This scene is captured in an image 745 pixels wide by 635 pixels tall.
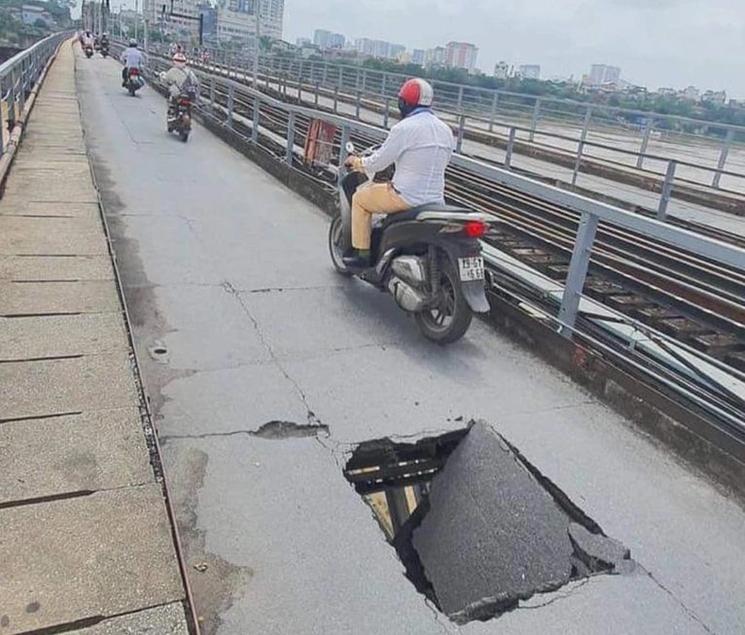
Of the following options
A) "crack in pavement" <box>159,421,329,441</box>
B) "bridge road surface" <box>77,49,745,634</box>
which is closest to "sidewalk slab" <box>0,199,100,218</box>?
"bridge road surface" <box>77,49,745,634</box>

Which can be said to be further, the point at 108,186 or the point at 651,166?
the point at 651,166

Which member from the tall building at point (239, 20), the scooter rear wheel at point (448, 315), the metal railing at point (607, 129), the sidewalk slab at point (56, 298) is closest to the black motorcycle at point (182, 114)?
the metal railing at point (607, 129)

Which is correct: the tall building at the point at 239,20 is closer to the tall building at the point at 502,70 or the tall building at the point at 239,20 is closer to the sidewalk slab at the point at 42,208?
the tall building at the point at 502,70

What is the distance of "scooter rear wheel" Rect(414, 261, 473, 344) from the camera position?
4230 mm

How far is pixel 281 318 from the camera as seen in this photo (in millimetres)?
4707

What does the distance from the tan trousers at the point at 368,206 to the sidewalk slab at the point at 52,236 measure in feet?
6.37

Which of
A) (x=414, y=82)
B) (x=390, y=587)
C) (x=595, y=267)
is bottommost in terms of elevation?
(x=390, y=587)

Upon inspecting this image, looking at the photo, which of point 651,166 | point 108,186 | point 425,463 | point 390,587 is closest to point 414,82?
point 425,463

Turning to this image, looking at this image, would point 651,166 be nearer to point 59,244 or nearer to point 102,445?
point 59,244

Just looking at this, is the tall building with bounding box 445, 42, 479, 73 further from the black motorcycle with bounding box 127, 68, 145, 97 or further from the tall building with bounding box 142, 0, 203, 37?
the black motorcycle with bounding box 127, 68, 145, 97

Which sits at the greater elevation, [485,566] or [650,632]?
[650,632]

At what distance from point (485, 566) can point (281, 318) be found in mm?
2472

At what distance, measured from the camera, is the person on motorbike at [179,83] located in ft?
40.5

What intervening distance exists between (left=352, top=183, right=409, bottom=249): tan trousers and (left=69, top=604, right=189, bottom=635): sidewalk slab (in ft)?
10.7
